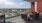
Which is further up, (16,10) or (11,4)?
(11,4)

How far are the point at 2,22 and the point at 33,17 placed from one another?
73.9 inches

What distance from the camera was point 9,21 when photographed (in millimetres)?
3867

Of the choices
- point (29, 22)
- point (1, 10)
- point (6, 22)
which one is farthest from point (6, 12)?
point (29, 22)

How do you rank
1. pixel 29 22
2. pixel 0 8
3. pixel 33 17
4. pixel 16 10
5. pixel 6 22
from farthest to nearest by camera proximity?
pixel 33 17
pixel 29 22
pixel 6 22
pixel 16 10
pixel 0 8

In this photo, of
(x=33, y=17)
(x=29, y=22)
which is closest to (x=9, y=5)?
(x=29, y=22)

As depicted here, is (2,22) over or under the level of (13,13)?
under

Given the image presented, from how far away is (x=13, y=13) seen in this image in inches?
136

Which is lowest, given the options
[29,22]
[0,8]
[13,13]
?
[29,22]

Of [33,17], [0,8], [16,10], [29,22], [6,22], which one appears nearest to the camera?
[0,8]

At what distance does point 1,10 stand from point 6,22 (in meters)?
0.70

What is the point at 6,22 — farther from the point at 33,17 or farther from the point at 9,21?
the point at 33,17

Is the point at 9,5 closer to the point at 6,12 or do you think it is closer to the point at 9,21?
the point at 6,12

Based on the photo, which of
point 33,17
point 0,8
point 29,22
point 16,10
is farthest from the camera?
point 33,17

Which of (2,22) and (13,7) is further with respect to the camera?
(2,22)
